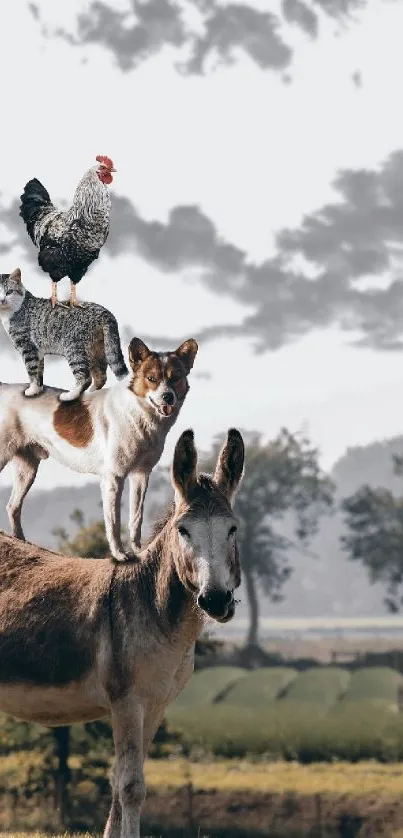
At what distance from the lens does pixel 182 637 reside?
30.0ft

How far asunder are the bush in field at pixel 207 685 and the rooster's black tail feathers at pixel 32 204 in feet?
146

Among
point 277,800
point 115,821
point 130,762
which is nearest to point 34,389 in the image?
point 130,762

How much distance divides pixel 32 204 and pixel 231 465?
317 cm

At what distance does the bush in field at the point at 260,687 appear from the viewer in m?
55.6

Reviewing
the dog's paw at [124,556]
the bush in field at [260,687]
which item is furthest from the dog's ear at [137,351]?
the bush in field at [260,687]

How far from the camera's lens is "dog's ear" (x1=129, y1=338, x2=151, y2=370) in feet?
30.2

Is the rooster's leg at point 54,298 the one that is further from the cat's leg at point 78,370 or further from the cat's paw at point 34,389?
the cat's paw at point 34,389

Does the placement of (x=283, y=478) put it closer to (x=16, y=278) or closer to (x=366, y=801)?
(x=366, y=801)

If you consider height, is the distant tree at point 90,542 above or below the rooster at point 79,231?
below

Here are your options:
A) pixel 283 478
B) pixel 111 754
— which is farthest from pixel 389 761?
pixel 283 478

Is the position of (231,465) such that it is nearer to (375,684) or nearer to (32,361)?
(32,361)

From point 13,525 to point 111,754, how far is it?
30.6 metres

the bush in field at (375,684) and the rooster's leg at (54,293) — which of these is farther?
the bush in field at (375,684)

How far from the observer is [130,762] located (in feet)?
29.2
